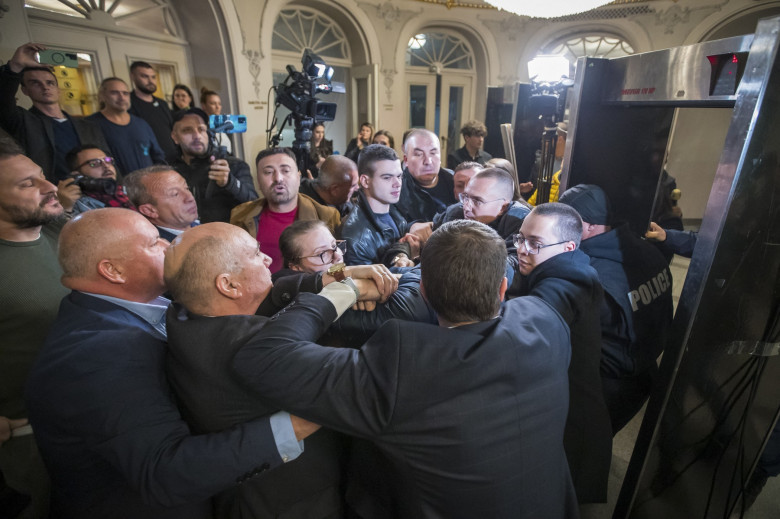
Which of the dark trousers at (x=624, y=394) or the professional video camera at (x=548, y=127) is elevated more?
the professional video camera at (x=548, y=127)

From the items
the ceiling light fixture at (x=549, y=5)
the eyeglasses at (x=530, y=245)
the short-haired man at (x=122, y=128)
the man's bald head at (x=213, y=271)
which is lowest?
the eyeglasses at (x=530, y=245)

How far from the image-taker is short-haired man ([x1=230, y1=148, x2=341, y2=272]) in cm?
245

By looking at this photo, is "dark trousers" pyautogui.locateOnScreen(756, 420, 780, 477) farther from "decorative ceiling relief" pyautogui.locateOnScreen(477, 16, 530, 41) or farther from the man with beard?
"decorative ceiling relief" pyautogui.locateOnScreen(477, 16, 530, 41)

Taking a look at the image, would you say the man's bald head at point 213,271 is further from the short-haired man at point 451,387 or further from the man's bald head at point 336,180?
the man's bald head at point 336,180

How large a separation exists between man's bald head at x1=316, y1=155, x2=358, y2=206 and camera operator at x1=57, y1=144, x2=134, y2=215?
4.35ft

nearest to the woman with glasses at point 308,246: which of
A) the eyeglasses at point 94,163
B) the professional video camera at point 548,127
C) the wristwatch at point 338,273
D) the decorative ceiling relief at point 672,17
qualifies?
the wristwatch at point 338,273

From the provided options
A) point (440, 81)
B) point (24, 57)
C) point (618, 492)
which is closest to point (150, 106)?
point (24, 57)

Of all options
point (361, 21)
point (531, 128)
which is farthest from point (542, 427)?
point (361, 21)

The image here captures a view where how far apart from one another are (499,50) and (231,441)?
9.00 metres

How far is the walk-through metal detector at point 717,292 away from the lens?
106 centimetres

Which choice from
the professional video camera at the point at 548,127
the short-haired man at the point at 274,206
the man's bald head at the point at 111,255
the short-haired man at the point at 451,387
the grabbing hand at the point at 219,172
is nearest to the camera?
the short-haired man at the point at 451,387

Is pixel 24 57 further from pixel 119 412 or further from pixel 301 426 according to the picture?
pixel 301 426

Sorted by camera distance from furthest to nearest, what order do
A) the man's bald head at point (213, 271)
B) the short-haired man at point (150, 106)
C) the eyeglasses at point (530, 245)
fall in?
the short-haired man at point (150, 106)
the eyeglasses at point (530, 245)
the man's bald head at point (213, 271)

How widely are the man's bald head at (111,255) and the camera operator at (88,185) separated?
46.5 inches
